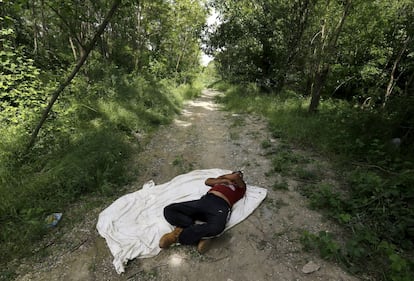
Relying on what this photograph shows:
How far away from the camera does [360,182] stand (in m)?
3.41

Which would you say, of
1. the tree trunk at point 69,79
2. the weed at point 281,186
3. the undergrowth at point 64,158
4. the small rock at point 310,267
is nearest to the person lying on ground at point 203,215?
the weed at point 281,186

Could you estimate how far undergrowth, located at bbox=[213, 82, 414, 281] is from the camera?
239 cm

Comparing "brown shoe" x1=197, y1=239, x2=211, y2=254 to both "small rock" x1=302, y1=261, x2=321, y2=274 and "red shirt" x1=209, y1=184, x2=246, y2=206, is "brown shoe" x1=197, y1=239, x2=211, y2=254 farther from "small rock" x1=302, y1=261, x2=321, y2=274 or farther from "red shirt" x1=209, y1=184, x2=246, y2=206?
"small rock" x1=302, y1=261, x2=321, y2=274

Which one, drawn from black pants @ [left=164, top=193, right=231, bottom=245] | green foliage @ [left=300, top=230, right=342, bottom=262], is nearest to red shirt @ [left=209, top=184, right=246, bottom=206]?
black pants @ [left=164, top=193, right=231, bottom=245]

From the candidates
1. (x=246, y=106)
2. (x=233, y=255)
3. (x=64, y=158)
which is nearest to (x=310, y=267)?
(x=233, y=255)

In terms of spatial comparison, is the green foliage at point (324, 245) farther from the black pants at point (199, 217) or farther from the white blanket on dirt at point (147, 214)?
the black pants at point (199, 217)

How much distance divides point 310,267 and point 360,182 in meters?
1.77

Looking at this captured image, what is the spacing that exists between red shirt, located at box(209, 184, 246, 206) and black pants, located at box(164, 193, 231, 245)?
0.15m

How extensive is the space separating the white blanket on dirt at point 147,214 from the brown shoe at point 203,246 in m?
0.42

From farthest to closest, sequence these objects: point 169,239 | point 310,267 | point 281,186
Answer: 1. point 281,186
2. point 169,239
3. point 310,267

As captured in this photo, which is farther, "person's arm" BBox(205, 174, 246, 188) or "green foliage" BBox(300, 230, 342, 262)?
"person's arm" BBox(205, 174, 246, 188)

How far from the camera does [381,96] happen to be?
232 inches

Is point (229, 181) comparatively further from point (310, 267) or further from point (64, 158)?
point (64, 158)

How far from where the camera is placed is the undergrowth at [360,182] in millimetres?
2393
